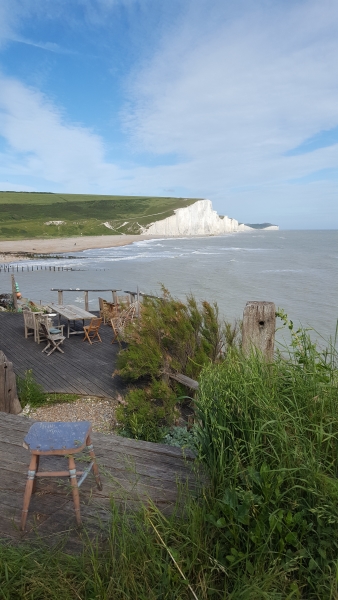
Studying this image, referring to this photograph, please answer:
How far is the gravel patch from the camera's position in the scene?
6.03 metres

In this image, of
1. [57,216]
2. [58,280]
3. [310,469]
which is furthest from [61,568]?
[57,216]

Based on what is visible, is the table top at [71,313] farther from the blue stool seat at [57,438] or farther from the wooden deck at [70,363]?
the blue stool seat at [57,438]

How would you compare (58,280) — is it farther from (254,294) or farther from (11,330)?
(11,330)

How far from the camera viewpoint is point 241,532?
6.09 ft

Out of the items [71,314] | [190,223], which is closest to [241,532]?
[71,314]

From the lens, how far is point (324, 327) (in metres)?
17.0

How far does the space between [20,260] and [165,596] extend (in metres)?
53.7

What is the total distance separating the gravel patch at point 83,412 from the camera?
603 centimetres

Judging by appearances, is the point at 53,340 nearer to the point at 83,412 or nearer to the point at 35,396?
the point at 35,396

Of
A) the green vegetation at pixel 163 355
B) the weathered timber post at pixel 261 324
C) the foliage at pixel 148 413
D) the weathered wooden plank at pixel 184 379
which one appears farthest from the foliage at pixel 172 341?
the weathered timber post at pixel 261 324

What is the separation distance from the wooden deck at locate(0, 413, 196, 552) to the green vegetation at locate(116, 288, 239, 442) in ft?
5.92

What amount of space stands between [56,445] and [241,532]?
1.18 metres

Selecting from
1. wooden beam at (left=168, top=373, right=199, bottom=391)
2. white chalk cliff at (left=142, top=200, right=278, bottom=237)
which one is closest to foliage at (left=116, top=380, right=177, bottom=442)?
wooden beam at (left=168, top=373, right=199, bottom=391)

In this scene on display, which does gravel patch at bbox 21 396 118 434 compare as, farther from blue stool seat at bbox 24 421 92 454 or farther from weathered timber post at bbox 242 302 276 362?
blue stool seat at bbox 24 421 92 454
